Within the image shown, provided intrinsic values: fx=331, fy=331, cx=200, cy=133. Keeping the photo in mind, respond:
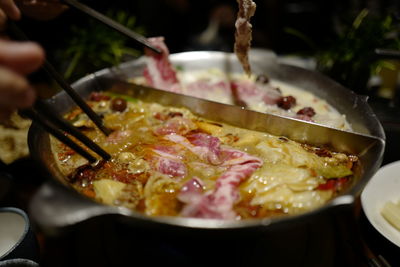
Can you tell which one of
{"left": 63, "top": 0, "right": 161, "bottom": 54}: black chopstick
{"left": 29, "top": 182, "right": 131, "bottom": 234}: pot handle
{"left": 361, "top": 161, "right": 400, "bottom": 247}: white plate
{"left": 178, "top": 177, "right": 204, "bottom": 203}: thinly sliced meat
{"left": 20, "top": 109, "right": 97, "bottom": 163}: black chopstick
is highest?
{"left": 63, "top": 0, "right": 161, "bottom": 54}: black chopstick

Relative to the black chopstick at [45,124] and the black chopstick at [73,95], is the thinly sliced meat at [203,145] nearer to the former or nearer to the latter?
the black chopstick at [73,95]

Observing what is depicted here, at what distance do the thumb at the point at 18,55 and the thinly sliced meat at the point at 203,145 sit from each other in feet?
3.89

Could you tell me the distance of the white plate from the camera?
1947 mm

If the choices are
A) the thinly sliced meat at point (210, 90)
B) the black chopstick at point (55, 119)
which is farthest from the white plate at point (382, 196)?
the black chopstick at point (55, 119)

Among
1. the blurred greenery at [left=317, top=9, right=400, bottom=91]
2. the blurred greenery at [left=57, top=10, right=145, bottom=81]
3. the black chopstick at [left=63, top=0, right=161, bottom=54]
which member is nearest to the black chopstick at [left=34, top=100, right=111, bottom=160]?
the black chopstick at [left=63, top=0, right=161, bottom=54]

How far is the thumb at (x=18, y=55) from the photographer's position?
1.06 meters

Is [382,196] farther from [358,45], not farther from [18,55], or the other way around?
[18,55]

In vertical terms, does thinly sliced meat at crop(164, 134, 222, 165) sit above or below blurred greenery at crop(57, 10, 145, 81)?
above

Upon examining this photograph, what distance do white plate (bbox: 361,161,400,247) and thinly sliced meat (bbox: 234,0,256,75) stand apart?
1.29 metres

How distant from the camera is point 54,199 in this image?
1387 mm

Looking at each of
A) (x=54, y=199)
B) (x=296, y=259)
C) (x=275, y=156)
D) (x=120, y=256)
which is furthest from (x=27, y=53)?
(x=296, y=259)

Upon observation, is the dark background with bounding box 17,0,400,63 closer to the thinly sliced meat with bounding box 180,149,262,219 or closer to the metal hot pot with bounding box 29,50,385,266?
the metal hot pot with bounding box 29,50,385,266

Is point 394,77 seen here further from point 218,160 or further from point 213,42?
point 218,160

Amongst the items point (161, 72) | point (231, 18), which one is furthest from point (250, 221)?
point (231, 18)
